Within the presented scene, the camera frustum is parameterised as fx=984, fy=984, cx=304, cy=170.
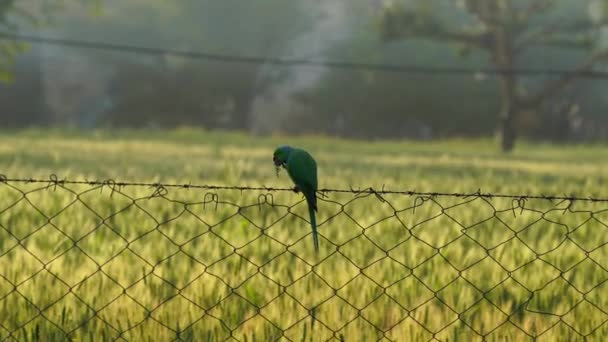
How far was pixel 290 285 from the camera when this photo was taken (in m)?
4.48

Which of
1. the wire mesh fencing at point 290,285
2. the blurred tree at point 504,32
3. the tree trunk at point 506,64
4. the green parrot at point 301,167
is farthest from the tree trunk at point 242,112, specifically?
the green parrot at point 301,167

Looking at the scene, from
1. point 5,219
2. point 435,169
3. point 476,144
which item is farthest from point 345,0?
point 5,219

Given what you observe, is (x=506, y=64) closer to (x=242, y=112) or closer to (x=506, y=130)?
(x=506, y=130)

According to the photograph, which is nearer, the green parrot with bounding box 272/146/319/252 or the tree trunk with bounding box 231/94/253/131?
the green parrot with bounding box 272/146/319/252

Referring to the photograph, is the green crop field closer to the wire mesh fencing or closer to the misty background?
the wire mesh fencing

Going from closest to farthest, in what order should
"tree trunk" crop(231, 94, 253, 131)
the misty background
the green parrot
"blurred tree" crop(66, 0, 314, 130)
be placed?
1. the green parrot
2. the misty background
3. "blurred tree" crop(66, 0, 314, 130)
4. "tree trunk" crop(231, 94, 253, 131)

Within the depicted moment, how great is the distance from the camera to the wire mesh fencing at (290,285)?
4449mm

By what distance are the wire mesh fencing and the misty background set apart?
35812mm

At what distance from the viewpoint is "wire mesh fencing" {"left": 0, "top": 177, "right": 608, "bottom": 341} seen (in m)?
4.45

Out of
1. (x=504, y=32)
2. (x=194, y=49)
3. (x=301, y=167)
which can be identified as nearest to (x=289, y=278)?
(x=301, y=167)

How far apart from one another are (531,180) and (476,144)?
23.5m

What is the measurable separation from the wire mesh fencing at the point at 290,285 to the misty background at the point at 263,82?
35812 mm

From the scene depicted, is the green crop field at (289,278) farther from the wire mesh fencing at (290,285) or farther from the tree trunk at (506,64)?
the tree trunk at (506,64)

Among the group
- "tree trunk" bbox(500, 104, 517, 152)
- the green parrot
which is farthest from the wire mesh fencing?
"tree trunk" bbox(500, 104, 517, 152)
